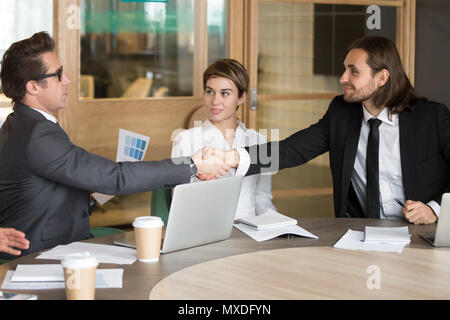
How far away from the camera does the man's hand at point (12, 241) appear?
1906 mm

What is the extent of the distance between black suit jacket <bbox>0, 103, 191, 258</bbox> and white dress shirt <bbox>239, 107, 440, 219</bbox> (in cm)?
64

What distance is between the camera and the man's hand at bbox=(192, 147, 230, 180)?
2.60 meters

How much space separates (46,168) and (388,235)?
1140 millimetres

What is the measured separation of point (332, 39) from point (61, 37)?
5.82ft

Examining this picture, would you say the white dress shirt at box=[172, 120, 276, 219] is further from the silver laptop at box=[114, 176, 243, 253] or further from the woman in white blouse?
the silver laptop at box=[114, 176, 243, 253]

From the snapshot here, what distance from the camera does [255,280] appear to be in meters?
1.74

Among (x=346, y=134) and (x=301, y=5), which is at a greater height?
(x=301, y=5)

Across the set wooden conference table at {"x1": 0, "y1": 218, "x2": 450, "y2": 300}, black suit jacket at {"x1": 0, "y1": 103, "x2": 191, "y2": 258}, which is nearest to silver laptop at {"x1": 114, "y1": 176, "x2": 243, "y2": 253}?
wooden conference table at {"x1": 0, "y1": 218, "x2": 450, "y2": 300}

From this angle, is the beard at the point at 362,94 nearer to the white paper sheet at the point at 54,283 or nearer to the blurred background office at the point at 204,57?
the blurred background office at the point at 204,57

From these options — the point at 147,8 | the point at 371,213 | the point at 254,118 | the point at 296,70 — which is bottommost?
the point at 371,213

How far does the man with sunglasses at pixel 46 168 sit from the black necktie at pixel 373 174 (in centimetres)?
78

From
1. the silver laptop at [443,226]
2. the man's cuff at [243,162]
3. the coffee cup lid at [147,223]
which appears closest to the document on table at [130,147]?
the man's cuff at [243,162]
